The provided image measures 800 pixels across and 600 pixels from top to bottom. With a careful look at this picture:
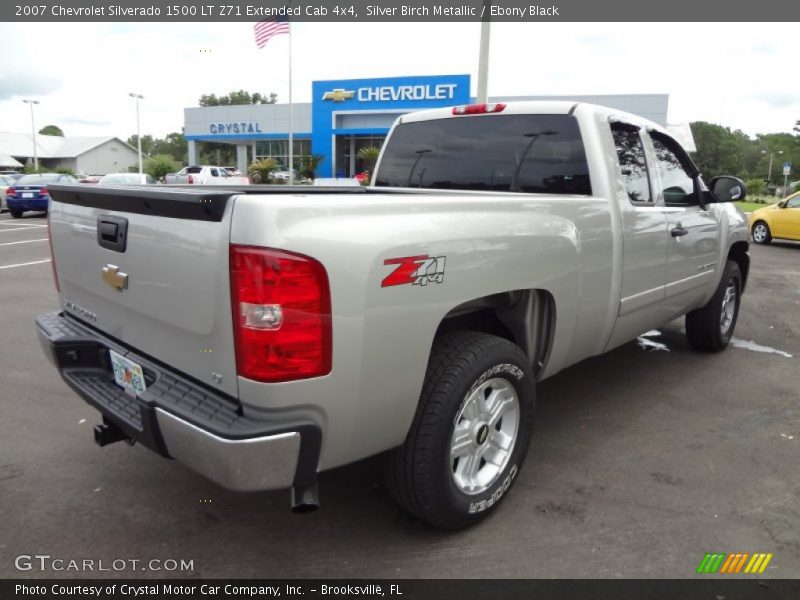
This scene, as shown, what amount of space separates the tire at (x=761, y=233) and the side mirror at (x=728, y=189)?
41.8 ft

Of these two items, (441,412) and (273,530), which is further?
(273,530)

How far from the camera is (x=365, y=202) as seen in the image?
2.15 metres

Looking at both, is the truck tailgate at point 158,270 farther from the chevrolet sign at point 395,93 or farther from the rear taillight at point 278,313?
the chevrolet sign at point 395,93

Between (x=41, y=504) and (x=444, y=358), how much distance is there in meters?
2.10

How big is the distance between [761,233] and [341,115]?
1067 inches

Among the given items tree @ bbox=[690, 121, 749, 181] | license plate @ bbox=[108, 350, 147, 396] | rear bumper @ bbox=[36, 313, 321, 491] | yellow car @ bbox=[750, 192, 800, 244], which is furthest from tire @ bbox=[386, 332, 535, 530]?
tree @ bbox=[690, 121, 749, 181]

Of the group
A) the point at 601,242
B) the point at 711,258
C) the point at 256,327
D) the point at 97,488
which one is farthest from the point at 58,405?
the point at 711,258

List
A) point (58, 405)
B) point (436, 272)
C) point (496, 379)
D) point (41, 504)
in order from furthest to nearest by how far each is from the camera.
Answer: point (58, 405) < point (41, 504) < point (496, 379) < point (436, 272)

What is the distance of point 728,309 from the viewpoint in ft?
18.8

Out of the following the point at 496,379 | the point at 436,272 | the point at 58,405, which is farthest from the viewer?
the point at 58,405

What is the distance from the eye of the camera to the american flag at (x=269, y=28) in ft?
69.4

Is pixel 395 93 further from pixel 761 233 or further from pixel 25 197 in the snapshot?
pixel 761 233

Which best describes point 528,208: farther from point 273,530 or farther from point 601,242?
point 273,530

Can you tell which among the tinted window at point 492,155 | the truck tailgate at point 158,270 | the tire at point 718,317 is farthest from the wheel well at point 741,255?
the truck tailgate at point 158,270
